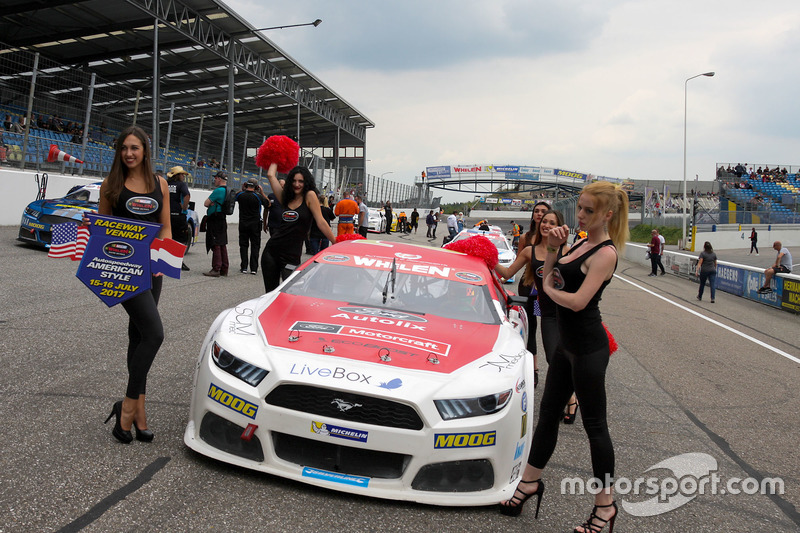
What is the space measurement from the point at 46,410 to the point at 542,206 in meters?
4.05

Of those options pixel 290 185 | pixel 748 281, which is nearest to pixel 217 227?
pixel 290 185

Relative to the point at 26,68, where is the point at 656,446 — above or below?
below

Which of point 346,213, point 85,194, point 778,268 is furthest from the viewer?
point 778,268

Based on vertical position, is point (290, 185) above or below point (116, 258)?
above

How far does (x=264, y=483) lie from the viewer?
3340mm

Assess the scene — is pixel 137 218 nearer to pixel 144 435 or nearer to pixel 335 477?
pixel 144 435

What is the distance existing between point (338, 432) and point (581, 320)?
1.24 metres

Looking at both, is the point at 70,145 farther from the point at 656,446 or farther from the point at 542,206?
the point at 656,446

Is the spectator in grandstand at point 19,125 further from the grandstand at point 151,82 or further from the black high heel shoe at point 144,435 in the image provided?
the black high heel shoe at point 144,435

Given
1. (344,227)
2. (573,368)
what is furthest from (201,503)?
(344,227)

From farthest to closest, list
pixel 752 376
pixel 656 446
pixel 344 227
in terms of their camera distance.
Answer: pixel 344 227
pixel 752 376
pixel 656 446

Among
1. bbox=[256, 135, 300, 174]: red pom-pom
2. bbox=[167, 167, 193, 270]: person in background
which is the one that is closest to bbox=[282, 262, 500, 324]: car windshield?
bbox=[256, 135, 300, 174]: red pom-pom

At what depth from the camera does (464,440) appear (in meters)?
3.16

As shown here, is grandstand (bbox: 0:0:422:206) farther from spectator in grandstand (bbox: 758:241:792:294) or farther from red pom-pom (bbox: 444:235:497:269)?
spectator in grandstand (bbox: 758:241:792:294)
